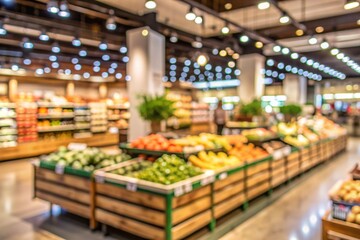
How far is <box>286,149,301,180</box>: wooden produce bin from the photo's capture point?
20.2 feet

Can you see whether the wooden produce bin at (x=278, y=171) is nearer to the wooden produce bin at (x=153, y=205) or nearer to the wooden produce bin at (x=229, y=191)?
the wooden produce bin at (x=229, y=191)

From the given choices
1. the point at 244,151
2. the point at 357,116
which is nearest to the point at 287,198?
the point at 244,151

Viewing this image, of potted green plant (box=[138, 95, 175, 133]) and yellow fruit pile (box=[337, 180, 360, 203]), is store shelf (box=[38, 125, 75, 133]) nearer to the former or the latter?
potted green plant (box=[138, 95, 175, 133])

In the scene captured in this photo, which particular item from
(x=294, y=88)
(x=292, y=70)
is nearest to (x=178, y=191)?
(x=292, y=70)

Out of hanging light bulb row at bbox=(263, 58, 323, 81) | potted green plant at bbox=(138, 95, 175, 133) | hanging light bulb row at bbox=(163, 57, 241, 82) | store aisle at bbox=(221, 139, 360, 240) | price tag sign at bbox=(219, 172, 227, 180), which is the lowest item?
store aisle at bbox=(221, 139, 360, 240)

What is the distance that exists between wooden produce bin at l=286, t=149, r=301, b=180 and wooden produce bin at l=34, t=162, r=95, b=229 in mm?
3948

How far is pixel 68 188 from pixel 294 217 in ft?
10.5

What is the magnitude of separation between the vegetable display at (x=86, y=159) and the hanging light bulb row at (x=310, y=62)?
6804 mm

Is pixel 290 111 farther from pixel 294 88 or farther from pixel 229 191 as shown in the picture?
pixel 294 88

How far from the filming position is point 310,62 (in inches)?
484

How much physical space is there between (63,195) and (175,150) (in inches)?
64.9

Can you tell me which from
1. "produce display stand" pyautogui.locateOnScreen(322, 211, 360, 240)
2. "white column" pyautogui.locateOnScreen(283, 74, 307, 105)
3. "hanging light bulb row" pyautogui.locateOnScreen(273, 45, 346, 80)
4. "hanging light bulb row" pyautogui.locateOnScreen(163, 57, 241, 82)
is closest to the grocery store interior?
"produce display stand" pyautogui.locateOnScreen(322, 211, 360, 240)

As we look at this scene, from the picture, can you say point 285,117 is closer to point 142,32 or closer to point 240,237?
point 142,32

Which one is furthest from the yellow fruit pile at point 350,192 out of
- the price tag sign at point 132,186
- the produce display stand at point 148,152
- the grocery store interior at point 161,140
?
the price tag sign at point 132,186
